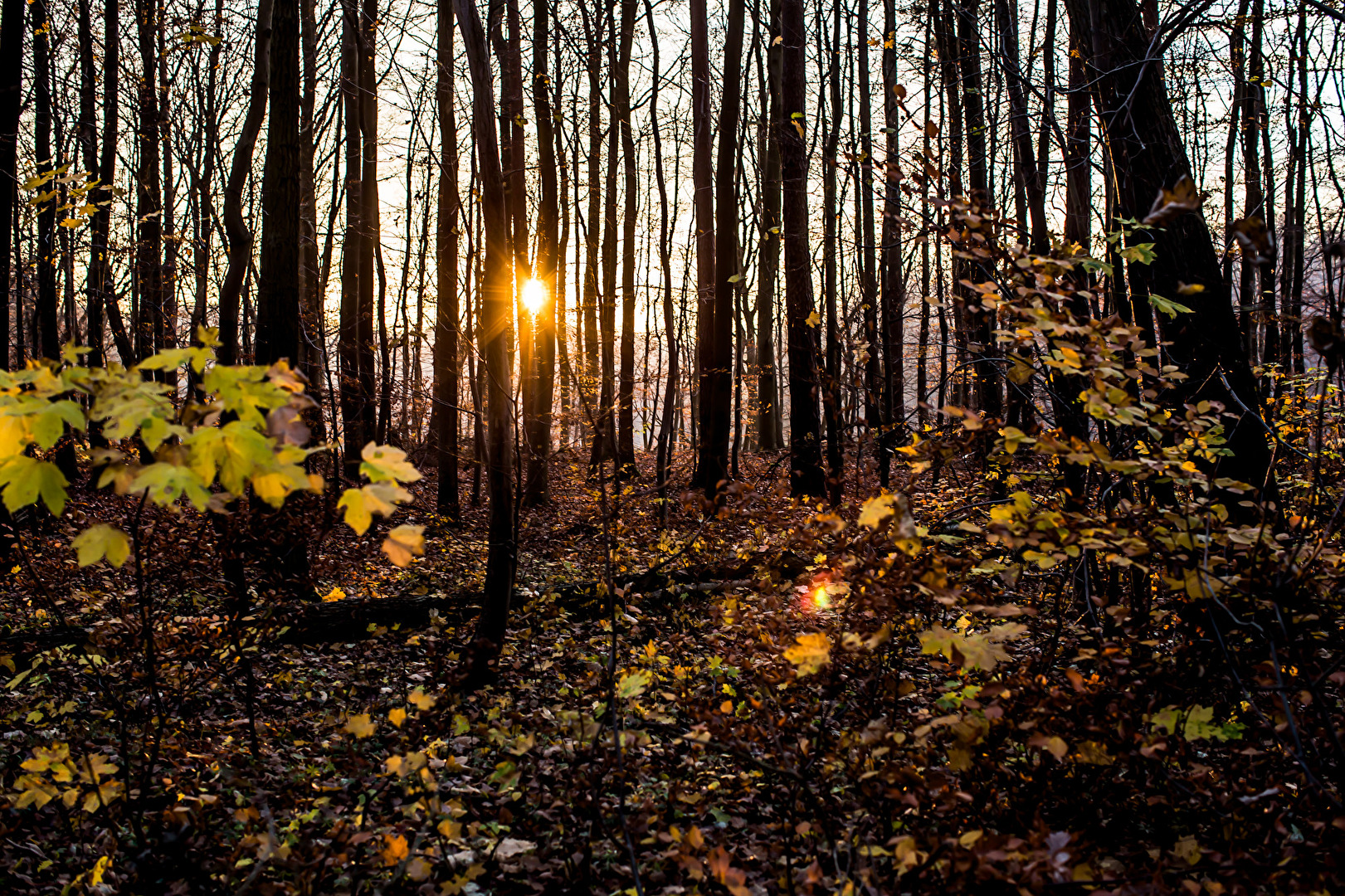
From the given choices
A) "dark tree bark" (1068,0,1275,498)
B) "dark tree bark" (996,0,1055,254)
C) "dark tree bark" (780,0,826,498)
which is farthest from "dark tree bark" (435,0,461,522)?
"dark tree bark" (1068,0,1275,498)

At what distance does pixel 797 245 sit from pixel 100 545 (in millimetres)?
8517

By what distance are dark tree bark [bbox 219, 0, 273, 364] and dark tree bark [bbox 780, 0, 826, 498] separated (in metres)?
5.69

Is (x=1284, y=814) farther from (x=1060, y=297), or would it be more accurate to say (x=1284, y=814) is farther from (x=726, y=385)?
(x=726, y=385)

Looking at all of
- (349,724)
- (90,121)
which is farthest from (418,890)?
(90,121)

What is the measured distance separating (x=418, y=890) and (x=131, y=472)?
2101 mm

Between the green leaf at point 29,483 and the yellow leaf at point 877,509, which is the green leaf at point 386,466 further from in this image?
the yellow leaf at point 877,509

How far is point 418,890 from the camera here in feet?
Answer: 9.12

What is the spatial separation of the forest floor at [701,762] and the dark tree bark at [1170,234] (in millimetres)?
1401

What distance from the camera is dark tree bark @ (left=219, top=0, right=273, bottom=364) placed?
683cm

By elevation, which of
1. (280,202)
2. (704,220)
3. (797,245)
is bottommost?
(280,202)

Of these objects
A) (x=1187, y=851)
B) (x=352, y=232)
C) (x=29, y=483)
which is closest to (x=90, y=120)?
(x=352, y=232)

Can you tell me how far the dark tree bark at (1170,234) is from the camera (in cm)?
388

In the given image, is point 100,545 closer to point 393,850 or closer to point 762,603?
point 393,850

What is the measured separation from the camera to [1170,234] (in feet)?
13.1
